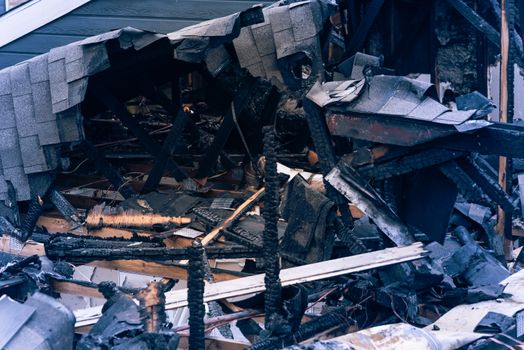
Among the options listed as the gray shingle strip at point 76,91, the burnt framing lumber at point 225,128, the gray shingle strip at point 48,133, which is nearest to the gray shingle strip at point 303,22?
the burnt framing lumber at point 225,128

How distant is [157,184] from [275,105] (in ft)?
6.05

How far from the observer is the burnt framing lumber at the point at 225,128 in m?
7.57

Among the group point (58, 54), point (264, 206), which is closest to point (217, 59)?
point (58, 54)

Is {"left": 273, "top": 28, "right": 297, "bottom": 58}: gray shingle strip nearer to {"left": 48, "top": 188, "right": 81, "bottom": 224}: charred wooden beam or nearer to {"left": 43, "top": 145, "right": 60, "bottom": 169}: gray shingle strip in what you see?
{"left": 43, "top": 145, "right": 60, "bottom": 169}: gray shingle strip

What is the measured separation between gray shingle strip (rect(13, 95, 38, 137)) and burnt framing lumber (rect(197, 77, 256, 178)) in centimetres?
188

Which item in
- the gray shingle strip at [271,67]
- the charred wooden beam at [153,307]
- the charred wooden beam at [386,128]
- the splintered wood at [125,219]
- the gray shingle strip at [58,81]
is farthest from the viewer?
the splintered wood at [125,219]

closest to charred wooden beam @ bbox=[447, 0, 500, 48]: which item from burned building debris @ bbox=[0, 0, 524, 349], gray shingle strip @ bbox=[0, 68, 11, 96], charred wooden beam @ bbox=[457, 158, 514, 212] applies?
burned building debris @ bbox=[0, 0, 524, 349]

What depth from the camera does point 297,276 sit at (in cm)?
507

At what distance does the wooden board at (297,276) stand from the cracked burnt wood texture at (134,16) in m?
4.33

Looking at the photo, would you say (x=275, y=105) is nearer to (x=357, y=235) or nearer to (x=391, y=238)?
(x=357, y=235)

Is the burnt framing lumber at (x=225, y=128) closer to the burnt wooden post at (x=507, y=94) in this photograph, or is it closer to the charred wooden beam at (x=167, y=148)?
the charred wooden beam at (x=167, y=148)

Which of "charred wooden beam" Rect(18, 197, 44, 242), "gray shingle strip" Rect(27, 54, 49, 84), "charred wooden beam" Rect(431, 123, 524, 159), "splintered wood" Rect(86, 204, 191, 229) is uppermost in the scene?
"gray shingle strip" Rect(27, 54, 49, 84)

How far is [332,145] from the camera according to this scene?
6117 millimetres

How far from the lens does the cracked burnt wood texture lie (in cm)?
873
